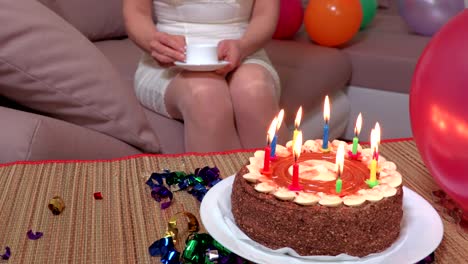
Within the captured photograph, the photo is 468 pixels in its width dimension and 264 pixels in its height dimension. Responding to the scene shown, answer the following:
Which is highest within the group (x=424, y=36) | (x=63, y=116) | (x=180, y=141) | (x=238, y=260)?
(x=238, y=260)

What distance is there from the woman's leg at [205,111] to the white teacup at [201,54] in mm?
92

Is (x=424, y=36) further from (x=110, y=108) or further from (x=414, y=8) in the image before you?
(x=110, y=108)

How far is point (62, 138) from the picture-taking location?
1.14 metres

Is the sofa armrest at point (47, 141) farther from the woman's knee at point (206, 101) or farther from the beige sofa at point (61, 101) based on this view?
the woman's knee at point (206, 101)

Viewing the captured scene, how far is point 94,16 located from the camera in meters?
2.12

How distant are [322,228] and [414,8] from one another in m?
2.02

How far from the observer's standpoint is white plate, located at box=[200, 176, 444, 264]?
648mm

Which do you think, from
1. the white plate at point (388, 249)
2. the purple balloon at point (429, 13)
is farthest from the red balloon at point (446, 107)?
the purple balloon at point (429, 13)

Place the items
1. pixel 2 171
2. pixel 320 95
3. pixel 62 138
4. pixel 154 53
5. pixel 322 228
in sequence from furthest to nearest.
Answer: pixel 320 95, pixel 154 53, pixel 62 138, pixel 2 171, pixel 322 228

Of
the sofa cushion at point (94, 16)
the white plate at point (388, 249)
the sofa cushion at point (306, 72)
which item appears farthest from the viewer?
the sofa cushion at point (94, 16)

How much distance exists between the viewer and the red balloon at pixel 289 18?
7.55 feet

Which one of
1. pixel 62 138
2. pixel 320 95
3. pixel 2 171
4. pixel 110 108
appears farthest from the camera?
pixel 320 95

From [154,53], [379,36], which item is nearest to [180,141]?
[154,53]

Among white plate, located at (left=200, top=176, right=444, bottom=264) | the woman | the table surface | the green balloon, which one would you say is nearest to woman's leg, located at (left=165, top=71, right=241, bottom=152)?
the woman
